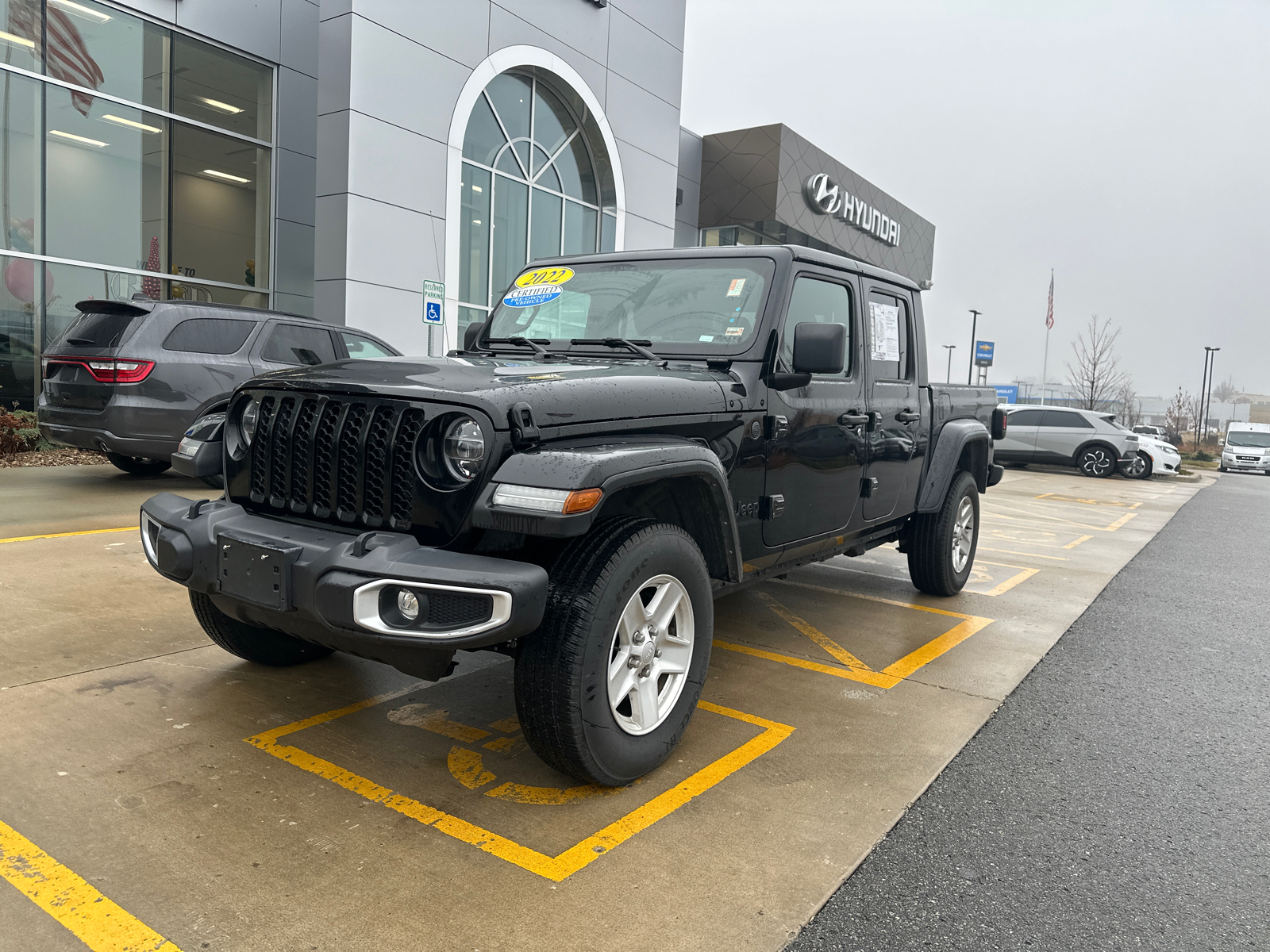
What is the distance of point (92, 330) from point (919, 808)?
8057 mm

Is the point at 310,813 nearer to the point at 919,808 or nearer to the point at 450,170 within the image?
the point at 919,808

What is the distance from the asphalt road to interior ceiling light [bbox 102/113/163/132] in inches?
566

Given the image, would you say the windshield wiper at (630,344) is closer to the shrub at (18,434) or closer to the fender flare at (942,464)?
the fender flare at (942,464)

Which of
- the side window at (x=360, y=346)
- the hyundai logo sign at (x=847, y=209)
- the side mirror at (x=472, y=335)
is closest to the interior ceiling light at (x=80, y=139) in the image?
the side window at (x=360, y=346)

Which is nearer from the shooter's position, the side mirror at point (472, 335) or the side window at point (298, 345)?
the side mirror at point (472, 335)

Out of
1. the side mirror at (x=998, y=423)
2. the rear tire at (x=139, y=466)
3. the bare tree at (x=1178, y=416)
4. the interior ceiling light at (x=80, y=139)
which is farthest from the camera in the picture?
the bare tree at (x=1178, y=416)

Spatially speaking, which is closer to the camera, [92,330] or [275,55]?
[92,330]

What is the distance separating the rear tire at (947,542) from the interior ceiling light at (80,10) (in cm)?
1366

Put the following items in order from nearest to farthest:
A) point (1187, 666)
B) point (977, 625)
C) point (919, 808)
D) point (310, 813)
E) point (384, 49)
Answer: point (310, 813) < point (919, 808) < point (1187, 666) < point (977, 625) < point (384, 49)

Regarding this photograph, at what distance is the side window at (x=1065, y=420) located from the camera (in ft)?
65.8

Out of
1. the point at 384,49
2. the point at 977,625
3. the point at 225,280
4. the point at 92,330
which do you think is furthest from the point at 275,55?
the point at 977,625

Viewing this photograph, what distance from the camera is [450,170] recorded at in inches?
561

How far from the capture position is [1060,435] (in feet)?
66.1

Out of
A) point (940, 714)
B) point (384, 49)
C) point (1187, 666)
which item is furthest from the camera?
point (384, 49)
